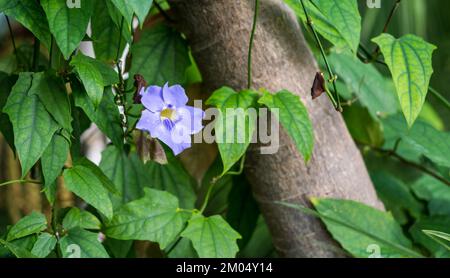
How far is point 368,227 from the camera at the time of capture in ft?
3.05

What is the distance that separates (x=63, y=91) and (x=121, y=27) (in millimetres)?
92

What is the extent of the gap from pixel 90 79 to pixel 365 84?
1.71 feet

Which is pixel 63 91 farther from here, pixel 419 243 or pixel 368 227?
pixel 419 243

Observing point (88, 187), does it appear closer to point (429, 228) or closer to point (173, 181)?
point (173, 181)

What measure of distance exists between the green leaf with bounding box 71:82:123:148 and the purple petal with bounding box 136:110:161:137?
6 cm

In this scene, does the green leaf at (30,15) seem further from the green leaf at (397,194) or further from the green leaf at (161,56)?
the green leaf at (397,194)

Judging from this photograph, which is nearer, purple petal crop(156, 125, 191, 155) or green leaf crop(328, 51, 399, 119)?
purple petal crop(156, 125, 191, 155)

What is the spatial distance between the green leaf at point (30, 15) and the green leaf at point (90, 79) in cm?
4

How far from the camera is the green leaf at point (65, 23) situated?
2.28ft

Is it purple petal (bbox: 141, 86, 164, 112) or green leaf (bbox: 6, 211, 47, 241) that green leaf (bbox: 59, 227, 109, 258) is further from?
purple petal (bbox: 141, 86, 164, 112)

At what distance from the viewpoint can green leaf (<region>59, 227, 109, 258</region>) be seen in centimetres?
76

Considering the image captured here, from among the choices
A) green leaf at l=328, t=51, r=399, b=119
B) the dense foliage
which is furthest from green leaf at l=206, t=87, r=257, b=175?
green leaf at l=328, t=51, r=399, b=119

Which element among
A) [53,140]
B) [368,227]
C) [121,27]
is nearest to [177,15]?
[121,27]

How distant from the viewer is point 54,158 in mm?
733
